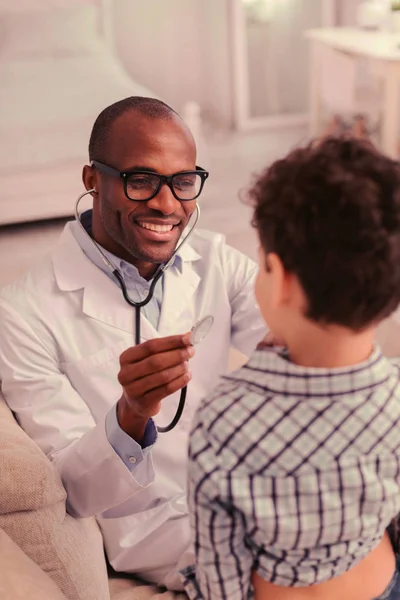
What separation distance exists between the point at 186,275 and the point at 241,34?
4.12 meters

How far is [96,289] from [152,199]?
0.59 feet

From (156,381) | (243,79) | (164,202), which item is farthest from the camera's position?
(243,79)

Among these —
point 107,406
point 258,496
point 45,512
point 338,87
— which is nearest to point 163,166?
point 107,406

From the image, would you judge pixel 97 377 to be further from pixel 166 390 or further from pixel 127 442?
pixel 166 390

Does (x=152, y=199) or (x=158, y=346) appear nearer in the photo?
(x=158, y=346)

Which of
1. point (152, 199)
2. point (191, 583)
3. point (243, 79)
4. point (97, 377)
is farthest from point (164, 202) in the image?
point (243, 79)

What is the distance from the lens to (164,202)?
1325mm

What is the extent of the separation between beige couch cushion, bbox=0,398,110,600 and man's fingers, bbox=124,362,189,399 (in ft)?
0.65

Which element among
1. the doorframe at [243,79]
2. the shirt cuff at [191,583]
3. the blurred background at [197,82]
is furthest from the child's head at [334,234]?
the doorframe at [243,79]

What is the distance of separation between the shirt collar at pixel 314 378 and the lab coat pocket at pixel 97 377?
0.57m

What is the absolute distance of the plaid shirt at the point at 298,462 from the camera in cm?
78

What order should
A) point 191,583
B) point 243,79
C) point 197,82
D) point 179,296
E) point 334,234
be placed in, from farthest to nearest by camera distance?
point 197,82
point 243,79
point 179,296
point 191,583
point 334,234

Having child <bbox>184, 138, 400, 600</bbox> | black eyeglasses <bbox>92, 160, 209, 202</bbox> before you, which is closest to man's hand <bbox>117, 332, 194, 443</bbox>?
child <bbox>184, 138, 400, 600</bbox>

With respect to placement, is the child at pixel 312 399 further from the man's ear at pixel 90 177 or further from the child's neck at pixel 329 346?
the man's ear at pixel 90 177
